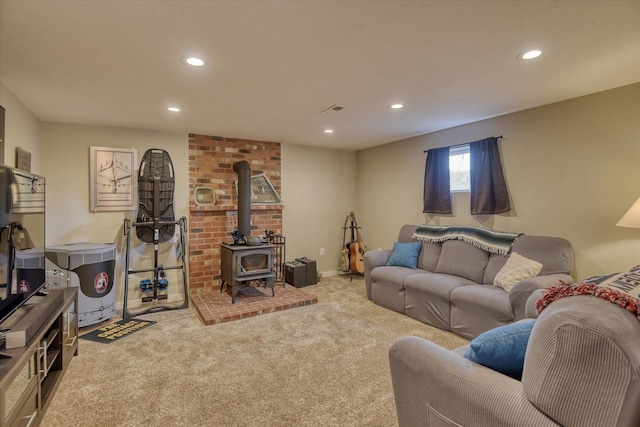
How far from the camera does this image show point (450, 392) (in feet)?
4.13

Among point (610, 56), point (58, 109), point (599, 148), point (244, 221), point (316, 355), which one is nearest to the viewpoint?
point (610, 56)

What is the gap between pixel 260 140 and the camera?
189 inches

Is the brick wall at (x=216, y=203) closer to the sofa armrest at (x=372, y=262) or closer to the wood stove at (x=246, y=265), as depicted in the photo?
the wood stove at (x=246, y=265)

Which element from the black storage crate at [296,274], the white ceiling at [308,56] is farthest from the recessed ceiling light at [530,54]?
the black storage crate at [296,274]

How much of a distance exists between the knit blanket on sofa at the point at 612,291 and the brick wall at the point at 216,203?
3996 millimetres

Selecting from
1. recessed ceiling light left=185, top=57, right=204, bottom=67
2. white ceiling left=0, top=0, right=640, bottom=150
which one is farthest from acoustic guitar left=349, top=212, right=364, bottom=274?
recessed ceiling light left=185, top=57, right=204, bottom=67

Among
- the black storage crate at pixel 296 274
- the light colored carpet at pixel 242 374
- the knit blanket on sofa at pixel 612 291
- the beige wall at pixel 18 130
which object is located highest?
→ the beige wall at pixel 18 130

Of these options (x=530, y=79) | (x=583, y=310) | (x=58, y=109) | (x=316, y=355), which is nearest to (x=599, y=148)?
(x=530, y=79)

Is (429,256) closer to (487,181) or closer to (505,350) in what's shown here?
(487,181)

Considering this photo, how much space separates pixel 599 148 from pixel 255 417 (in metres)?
3.48

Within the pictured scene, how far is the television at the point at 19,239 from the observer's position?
1719 mm

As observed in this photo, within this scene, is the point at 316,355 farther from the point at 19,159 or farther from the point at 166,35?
the point at 19,159

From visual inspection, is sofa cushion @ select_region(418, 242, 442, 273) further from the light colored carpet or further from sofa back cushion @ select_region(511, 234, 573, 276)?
sofa back cushion @ select_region(511, 234, 573, 276)

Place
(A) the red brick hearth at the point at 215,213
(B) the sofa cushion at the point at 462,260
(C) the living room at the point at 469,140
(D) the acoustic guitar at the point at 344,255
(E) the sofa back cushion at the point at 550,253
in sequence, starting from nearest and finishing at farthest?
(C) the living room at the point at 469,140
(E) the sofa back cushion at the point at 550,253
(B) the sofa cushion at the point at 462,260
(A) the red brick hearth at the point at 215,213
(D) the acoustic guitar at the point at 344,255
